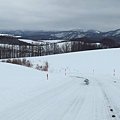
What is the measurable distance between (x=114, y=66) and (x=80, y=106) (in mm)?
46718

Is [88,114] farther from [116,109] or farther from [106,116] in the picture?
[116,109]

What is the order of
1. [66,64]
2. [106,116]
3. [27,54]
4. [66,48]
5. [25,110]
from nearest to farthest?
1. [106,116]
2. [25,110]
3. [66,64]
4. [27,54]
5. [66,48]

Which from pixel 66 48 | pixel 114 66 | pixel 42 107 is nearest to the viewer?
pixel 42 107

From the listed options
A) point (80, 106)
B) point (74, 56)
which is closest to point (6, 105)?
point (80, 106)

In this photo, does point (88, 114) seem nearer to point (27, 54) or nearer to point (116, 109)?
point (116, 109)

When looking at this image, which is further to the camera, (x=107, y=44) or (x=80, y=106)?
(x=107, y=44)

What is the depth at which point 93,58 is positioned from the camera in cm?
6869

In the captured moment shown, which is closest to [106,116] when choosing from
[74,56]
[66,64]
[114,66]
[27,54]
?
[114,66]

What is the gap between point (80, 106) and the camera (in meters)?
10.7

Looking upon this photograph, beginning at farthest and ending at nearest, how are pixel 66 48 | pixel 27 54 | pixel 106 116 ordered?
1. pixel 66 48
2. pixel 27 54
3. pixel 106 116

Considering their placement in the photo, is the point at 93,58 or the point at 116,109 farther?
the point at 93,58

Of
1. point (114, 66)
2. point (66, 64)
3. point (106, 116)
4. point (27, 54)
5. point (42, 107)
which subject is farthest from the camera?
point (27, 54)

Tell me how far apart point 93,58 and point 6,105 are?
59065mm

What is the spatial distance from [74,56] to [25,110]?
217 feet
